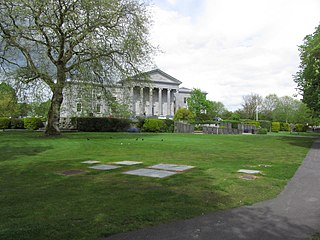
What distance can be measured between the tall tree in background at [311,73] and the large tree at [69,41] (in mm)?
13150

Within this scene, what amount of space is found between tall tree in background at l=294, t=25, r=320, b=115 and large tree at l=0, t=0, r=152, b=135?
13150 millimetres

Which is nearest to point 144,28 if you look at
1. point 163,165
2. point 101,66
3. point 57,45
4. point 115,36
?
point 115,36

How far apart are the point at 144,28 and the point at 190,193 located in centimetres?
2018

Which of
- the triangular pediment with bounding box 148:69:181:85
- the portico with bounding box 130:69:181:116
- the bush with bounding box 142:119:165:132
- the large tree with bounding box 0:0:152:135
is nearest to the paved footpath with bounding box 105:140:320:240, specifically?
the large tree with bounding box 0:0:152:135

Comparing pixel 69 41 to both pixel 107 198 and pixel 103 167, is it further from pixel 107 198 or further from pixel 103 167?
pixel 107 198

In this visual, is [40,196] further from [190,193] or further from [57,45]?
[57,45]

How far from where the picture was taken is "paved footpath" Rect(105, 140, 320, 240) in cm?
382

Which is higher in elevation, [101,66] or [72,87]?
[101,66]

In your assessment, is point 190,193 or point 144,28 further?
point 144,28

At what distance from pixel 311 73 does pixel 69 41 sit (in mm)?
19518

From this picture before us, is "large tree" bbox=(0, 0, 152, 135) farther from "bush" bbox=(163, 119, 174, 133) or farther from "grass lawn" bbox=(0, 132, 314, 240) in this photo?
"bush" bbox=(163, 119, 174, 133)

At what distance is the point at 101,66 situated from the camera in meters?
23.3

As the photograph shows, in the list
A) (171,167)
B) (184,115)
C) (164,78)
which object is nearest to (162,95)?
(164,78)

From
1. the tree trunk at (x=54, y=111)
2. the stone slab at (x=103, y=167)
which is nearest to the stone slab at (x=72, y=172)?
the stone slab at (x=103, y=167)
